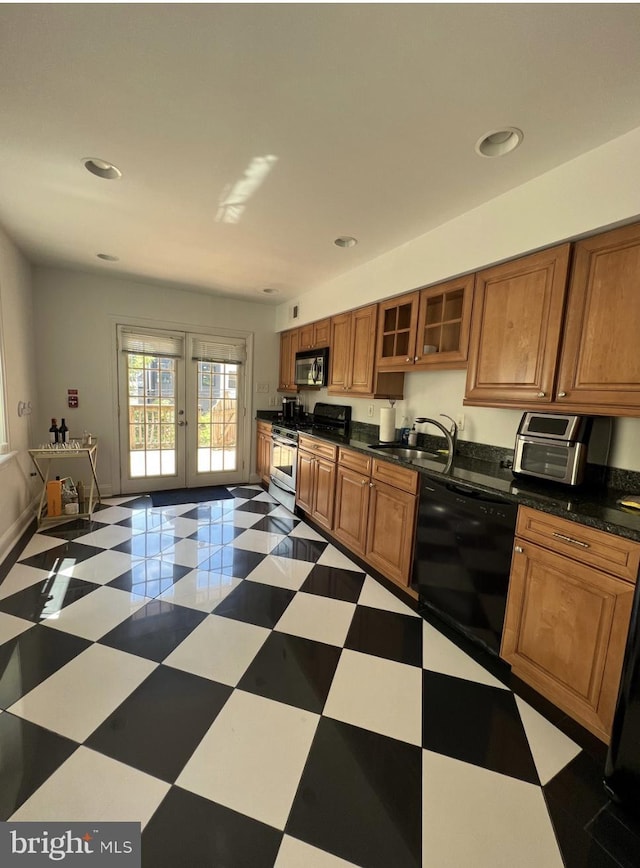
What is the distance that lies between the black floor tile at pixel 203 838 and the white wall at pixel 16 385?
96.3 inches

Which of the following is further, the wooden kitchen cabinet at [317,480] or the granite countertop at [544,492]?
the wooden kitchen cabinet at [317,480]

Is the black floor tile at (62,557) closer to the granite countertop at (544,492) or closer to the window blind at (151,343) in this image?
the window blind at (151,343)

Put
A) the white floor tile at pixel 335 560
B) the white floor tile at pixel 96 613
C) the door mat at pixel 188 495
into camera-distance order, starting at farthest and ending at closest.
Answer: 1. the door mat at pixel 188 495
2. the white floor tile at pixel 335 560
3. the white floor tile at pixel 96 613

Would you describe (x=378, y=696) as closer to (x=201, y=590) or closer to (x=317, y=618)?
(x=317, y=618)

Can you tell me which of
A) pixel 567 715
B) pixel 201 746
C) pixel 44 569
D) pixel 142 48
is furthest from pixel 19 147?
pixel 567 715

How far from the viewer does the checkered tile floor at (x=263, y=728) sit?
1095 millimetres

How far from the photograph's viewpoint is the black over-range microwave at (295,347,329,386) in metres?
3.79

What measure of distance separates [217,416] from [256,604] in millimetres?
2972

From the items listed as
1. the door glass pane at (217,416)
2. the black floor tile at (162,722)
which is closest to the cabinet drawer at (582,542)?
the black floor tile at (162,722)

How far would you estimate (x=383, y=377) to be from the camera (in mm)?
3090

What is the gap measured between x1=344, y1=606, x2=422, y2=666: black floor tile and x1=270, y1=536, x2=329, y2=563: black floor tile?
0.74 metres

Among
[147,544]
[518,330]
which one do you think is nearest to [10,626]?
[147,544]

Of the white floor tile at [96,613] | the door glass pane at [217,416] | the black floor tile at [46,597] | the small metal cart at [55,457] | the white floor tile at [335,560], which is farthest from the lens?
the door glass pane at [217,416]

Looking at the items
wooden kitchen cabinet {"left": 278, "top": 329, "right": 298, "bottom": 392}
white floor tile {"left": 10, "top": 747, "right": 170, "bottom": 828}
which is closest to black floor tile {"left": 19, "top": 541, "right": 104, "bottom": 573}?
white floor tile {"left": 10, "top": 747, "right": 170, "bottom": 828}
